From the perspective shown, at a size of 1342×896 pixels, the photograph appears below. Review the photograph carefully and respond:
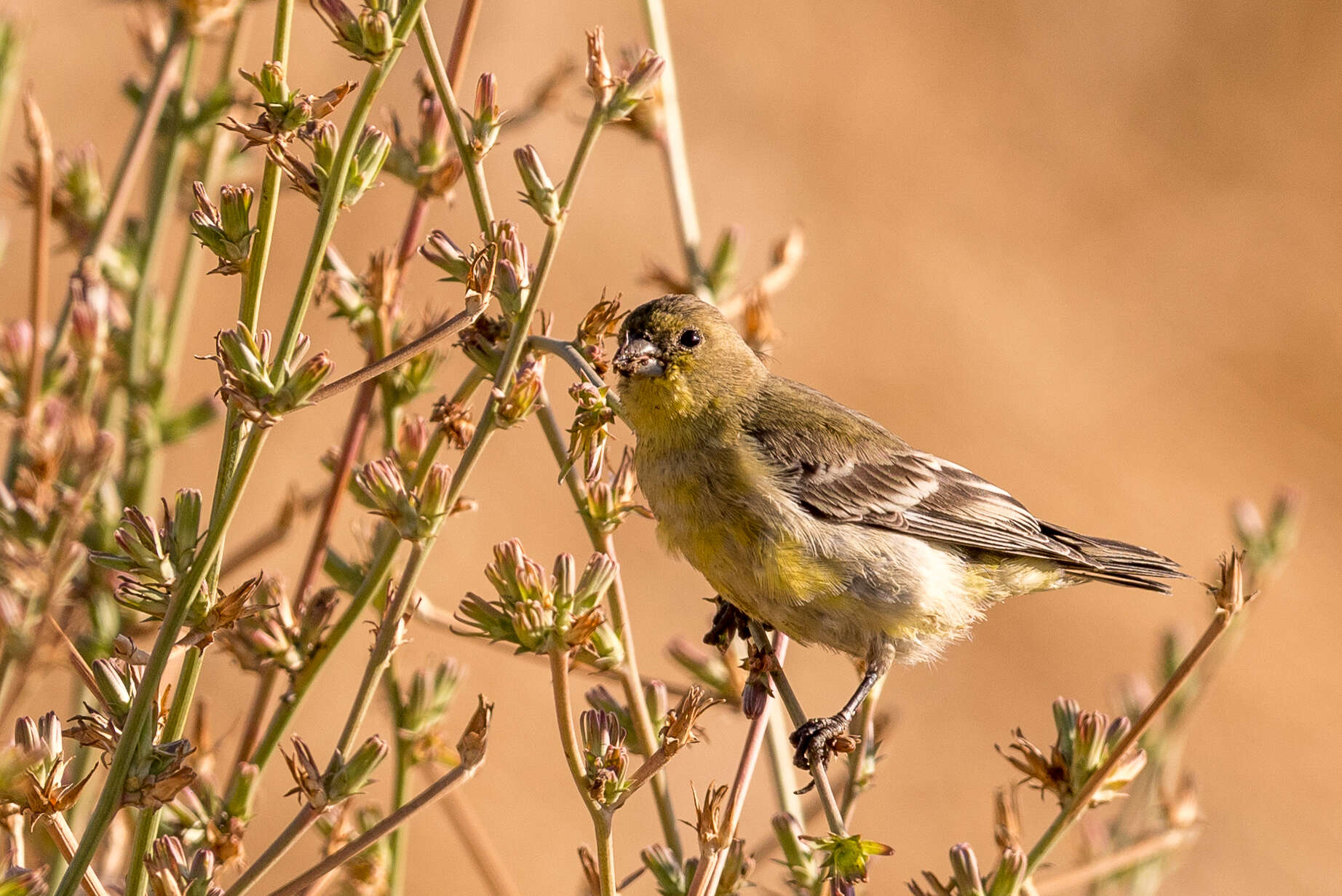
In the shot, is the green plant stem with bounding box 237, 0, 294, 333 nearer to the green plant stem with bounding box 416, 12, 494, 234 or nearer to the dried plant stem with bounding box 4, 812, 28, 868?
the green plant stem with bounding box 416, 12, 494, 234

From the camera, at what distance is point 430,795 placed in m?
1.75

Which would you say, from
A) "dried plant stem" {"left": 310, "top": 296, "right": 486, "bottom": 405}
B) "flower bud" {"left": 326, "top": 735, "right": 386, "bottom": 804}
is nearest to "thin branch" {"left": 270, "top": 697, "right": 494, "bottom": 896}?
"flower bud" {"left": 326, "top": 735, "right": 386, "bottom": 804}

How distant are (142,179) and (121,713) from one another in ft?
12.3

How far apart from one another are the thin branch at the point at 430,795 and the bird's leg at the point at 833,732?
0.82 metres

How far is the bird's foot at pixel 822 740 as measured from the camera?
2.56m

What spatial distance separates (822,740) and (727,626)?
17.3 inches

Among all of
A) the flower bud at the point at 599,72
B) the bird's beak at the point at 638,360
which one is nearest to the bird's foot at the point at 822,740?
the bird's beak at the point at 638,360

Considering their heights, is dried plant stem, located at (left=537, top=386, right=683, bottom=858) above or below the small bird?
below

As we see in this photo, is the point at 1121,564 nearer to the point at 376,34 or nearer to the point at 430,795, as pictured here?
the point at 430,795

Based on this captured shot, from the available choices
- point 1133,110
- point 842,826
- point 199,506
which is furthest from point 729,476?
point 1133,110

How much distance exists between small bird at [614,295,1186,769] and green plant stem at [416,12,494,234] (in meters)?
1.27

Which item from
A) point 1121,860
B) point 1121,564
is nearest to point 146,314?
point 1121,860

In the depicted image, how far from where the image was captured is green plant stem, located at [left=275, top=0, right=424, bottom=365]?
1.67 metres

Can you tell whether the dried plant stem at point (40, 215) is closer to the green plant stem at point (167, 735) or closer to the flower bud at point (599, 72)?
the green plant stem at point (167, 735)
